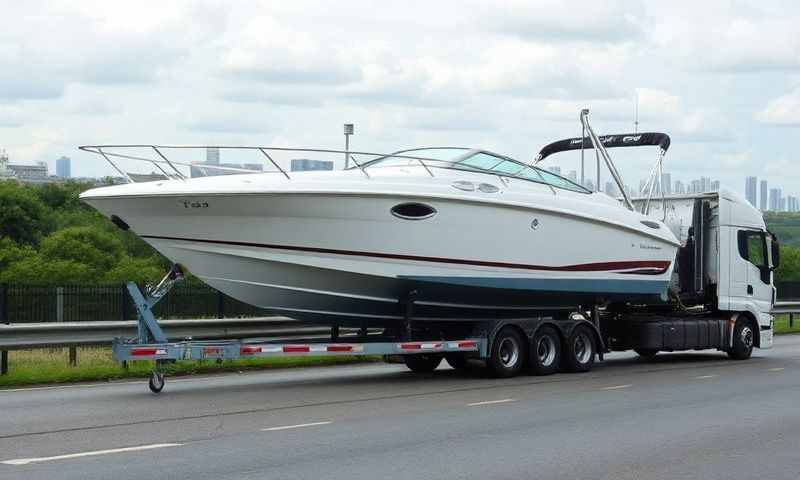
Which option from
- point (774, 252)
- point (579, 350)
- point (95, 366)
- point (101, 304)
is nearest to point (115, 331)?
point (95, 366)

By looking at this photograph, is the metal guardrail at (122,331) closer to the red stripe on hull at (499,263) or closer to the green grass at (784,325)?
Result: the red stripe on hull at (499,263)

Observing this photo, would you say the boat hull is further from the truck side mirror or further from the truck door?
the truck side mirror

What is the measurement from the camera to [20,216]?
8162 centimetres

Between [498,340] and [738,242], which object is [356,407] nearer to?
[498,340]

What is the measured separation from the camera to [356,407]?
43.3ft

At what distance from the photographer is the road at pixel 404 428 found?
924cm

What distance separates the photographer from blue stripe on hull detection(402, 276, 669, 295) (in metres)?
16.4

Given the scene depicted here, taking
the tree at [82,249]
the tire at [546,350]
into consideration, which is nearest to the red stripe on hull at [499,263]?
the tire at [546,350]

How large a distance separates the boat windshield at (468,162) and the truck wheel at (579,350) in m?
2.32

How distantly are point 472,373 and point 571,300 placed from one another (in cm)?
202

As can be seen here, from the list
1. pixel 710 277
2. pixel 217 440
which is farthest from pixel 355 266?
pixel 710 277

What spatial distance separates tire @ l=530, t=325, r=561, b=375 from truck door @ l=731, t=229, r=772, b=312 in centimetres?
521

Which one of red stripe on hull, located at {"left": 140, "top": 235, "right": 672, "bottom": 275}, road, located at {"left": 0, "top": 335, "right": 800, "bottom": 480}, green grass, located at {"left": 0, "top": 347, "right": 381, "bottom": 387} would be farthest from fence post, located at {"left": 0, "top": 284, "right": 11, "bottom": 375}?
red stripe on hull, located at {"left": 140, "top": 235, "right": 672, "bottom": 275}

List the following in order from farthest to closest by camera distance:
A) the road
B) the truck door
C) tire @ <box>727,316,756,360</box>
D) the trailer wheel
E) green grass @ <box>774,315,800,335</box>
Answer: green grass @ <box>774,315,800,335</box> → tire @ <box>727,316,756,360</box> → the truck door → the trailer wheel → the road
